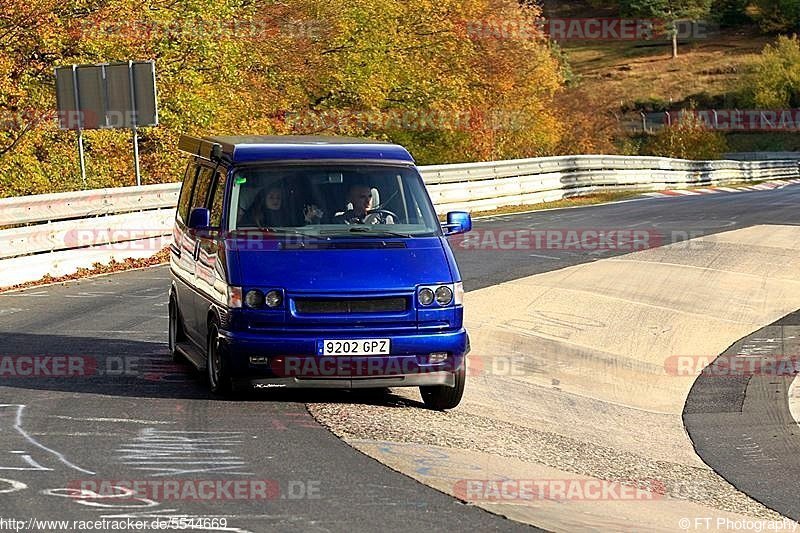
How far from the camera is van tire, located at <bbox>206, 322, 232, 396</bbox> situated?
9.55 metres

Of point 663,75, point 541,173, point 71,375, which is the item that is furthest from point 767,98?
point 71,375

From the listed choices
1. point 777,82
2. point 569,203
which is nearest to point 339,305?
point 569,203

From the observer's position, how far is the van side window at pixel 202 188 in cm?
1095

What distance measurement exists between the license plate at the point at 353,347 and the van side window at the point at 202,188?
2.24 m

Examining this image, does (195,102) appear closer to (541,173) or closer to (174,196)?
(541,173)

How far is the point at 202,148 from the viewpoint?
1146cm

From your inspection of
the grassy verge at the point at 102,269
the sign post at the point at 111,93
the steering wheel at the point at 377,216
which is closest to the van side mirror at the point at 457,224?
the steering wheel at the point at 377,216

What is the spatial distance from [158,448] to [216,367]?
5.35 feet

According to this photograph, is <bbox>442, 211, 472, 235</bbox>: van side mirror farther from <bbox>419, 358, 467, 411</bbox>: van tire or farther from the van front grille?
the van front grille
